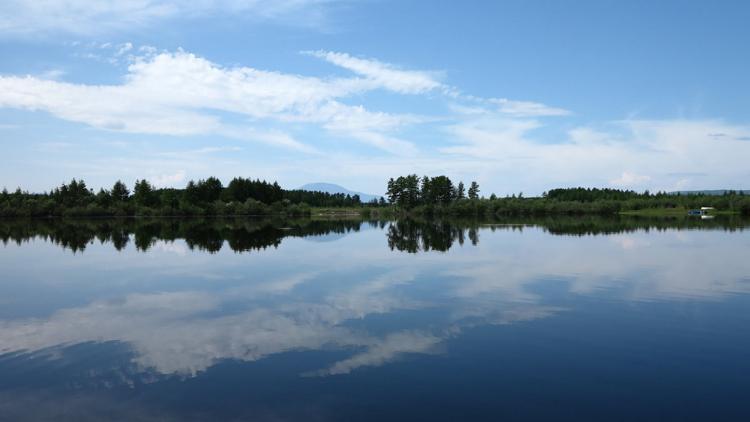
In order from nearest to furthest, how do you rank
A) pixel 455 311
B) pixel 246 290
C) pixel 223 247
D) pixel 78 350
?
pixel 78 350 < pixel 455 311 < pixel 246 290 < pixel 223 247

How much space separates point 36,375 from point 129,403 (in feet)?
9.99

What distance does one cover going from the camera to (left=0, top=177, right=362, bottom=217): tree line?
409ft

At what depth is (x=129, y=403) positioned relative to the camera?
905cm

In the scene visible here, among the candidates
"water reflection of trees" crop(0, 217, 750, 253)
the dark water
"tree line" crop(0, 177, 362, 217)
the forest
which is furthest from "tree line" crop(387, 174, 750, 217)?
the dark water

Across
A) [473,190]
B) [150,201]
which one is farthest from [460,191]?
[150,201]

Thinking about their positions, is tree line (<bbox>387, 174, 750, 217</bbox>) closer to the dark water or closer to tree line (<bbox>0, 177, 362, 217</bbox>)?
tree line (<bbox>0, 177, 362, 217</bbox>)

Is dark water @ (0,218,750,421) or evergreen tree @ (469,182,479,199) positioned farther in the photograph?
evergreen tree @ (469,182,479,199)

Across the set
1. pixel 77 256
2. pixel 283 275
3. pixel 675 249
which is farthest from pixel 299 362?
pixel 675 249

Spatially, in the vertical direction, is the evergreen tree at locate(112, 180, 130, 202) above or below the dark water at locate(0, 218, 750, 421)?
above

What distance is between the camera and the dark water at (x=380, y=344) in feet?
29.1

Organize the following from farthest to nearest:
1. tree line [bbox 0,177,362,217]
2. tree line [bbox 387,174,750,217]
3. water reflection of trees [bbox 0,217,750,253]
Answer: tree line [bbox 387,174,750,217] → tree line [bbox 0,177,362,217] → water reflection of trees [bbox 0,217,750,253]

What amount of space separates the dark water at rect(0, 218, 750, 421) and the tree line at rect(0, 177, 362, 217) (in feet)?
362

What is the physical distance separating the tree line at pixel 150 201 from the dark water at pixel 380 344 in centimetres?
11027

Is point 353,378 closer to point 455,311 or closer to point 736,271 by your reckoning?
point 455,311
